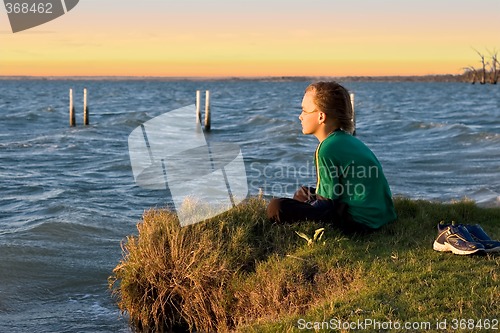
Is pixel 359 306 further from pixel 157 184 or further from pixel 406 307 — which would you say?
pixel 157 184

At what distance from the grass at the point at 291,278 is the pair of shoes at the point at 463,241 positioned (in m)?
0.09

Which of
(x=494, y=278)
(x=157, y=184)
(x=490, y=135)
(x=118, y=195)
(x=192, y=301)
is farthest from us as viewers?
(x=490, y=135)

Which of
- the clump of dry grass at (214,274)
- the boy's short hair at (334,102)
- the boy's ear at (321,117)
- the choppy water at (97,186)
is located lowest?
the choppy water at (97,186)

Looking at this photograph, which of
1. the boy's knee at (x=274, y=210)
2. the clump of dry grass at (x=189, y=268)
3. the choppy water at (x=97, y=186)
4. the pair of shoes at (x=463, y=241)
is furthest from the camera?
the choppy water at (x=97, y=186)

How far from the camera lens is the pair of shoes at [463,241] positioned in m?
6.44

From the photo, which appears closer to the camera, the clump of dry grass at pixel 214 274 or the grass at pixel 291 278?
the grass at pixel 291 278

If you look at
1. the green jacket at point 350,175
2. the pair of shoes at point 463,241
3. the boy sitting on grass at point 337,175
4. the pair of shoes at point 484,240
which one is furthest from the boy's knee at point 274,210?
the pair of shoes at point 484,240

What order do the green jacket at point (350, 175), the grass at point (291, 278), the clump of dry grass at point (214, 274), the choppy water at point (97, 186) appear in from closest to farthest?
the grass at point (291, 278) → the clump of dry grass at point (214, 274) → the green jacket at point (350, 175) → the choppy water at point (97, 186)

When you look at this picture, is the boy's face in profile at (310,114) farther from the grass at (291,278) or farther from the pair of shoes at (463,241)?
the pair of shoes at (463,241)

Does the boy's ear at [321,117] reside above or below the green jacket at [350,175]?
Answer: above

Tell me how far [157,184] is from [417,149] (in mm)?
13280

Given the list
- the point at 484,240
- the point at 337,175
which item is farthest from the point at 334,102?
the point at 484,240

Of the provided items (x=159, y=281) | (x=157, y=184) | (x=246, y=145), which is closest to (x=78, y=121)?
(x=246, y=145)

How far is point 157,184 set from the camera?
18125 mm
